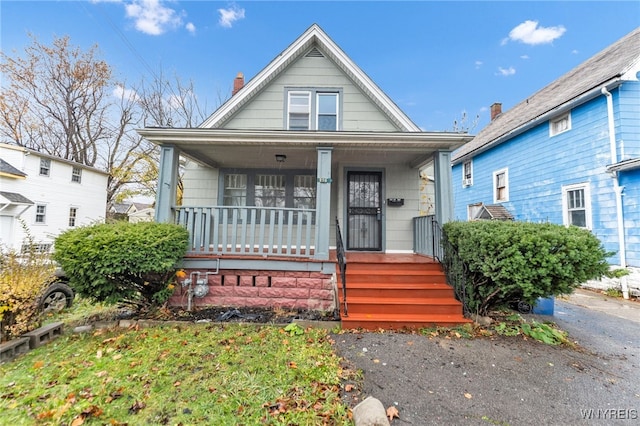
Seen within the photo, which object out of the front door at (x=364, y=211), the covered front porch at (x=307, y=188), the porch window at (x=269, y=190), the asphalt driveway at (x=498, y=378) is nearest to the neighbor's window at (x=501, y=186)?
the covered front porch at (x=307, y=188)

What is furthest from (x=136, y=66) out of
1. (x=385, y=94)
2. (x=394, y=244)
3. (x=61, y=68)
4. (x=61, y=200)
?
(x=394, y=244)

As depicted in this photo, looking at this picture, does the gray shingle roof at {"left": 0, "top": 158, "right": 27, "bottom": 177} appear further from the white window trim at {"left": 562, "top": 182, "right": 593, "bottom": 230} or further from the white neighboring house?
the white window trim at {"left": 562, "top": 182, "right": 593, "bottom": 230}

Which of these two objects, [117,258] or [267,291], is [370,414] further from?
[117,258]

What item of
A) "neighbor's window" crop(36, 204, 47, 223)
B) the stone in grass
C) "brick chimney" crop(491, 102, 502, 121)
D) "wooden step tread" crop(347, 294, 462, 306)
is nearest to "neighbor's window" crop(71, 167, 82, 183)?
"neighbor's window" crop(36, 204, 47, 223)

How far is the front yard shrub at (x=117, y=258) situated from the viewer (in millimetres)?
3727

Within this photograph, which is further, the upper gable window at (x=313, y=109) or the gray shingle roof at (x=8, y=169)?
the gray shingle roof at (x=8, y=169)

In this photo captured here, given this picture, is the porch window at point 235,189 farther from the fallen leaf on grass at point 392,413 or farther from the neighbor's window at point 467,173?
the neighbor's window at point 467,173

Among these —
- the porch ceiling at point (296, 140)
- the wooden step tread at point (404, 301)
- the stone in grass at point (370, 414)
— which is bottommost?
the stone in grass at point (370, 414)

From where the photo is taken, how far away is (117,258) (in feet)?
12.3

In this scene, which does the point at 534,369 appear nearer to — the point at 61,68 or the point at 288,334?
the point at 288,334

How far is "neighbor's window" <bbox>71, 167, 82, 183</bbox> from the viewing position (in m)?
14.7

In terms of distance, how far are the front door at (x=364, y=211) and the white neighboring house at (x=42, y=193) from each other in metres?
10.6

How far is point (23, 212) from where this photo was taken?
11.9m

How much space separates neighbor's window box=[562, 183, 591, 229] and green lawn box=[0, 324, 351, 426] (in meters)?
8.35
